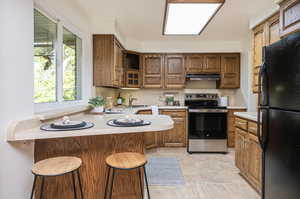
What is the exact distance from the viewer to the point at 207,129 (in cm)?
375

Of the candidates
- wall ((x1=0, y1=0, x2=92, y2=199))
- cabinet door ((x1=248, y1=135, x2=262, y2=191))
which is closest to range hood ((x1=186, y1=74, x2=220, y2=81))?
cabinet door ((x1=248, y1=135, x2=262, y2=191))

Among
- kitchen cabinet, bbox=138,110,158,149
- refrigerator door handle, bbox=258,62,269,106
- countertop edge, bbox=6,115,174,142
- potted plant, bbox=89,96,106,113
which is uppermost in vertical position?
refrigerator door handle, bbox=258,62,269,106

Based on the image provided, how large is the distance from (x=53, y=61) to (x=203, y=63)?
327 centimetres

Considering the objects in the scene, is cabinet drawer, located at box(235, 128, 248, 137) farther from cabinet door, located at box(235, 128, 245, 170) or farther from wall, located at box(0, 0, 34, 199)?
wall, located at box(0, 0, 34, 199)

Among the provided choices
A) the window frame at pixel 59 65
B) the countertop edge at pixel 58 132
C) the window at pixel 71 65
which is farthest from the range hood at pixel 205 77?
the countertop edge at pixel 58 132

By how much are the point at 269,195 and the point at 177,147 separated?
236cm

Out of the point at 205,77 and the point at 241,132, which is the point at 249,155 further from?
the point at 205,77

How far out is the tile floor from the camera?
212 centimetres

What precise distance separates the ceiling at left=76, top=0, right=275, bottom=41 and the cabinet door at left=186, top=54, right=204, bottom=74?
503 millimetres

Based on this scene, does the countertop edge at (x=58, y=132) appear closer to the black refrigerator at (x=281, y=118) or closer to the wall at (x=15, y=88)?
the wall at (x=15, y=88)

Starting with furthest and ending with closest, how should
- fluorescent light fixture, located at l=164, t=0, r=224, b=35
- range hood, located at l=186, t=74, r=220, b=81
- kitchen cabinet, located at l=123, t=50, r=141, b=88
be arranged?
range hood, located at l=186, t=74, r=220, b=81
kitchen cabinet, located at l=123, t=50, r=141, b=88
fluorescent light fixture, located at l=164, t=0, r=224, b=35

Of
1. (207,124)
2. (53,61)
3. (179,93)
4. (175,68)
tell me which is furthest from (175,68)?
(53,61)

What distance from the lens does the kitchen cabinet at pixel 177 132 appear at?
3965 mm

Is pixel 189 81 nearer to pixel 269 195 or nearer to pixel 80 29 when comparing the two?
pixel 80 29
